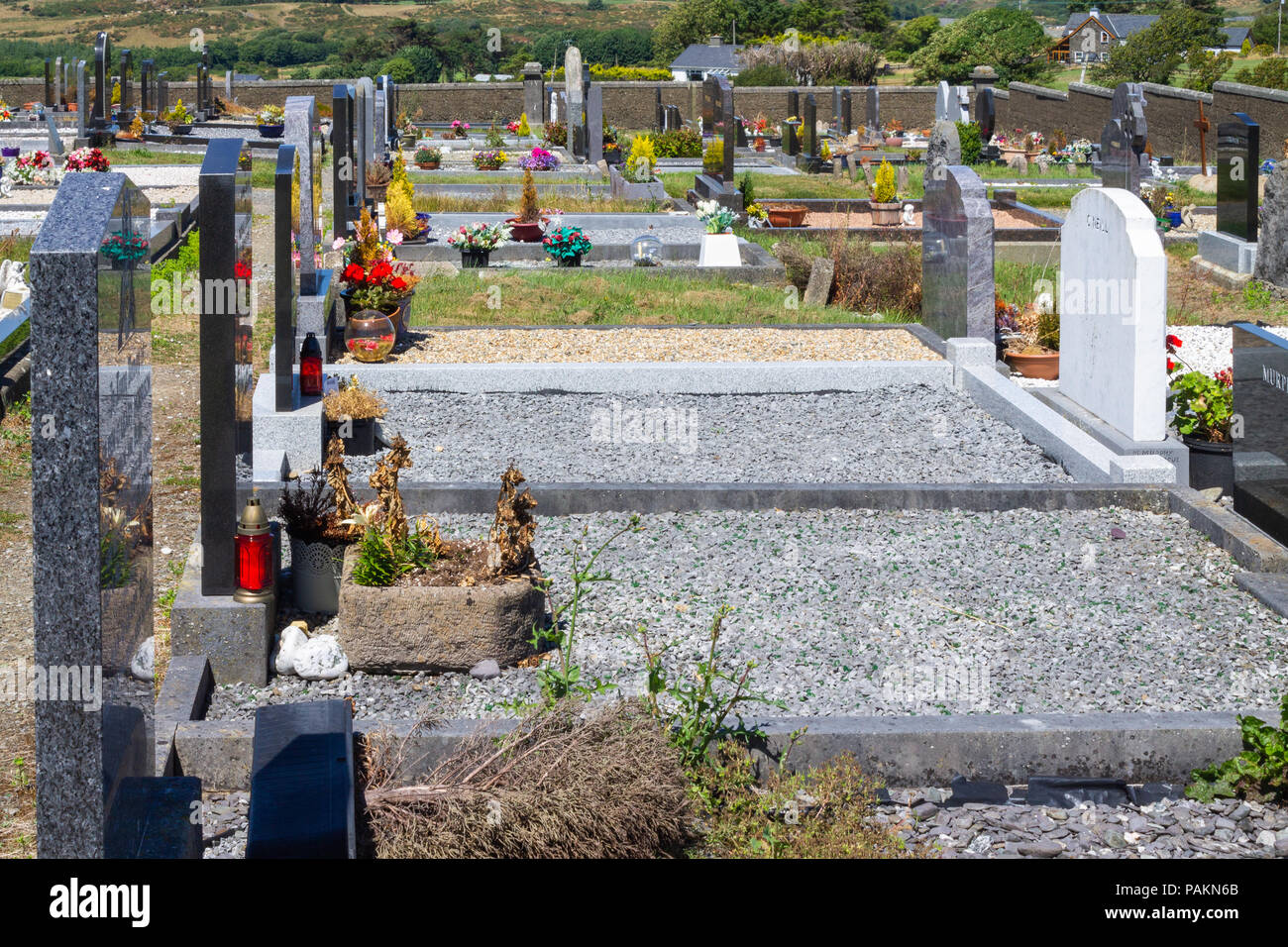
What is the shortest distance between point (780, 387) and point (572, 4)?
158 meters

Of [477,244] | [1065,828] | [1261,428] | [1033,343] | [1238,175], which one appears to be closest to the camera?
[1065,828]

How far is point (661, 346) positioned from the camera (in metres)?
11.6

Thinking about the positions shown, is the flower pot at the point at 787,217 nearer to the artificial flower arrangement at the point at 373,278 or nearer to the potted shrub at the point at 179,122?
the artificial flower arrangement at the point at 373,278

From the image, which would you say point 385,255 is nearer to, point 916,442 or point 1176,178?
point 916,442

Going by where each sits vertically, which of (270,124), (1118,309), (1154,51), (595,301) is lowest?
(595,301)

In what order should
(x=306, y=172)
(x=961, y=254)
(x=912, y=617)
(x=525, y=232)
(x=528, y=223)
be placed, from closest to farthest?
(x=912, y=617), (x=306, y=172), (x=961, y=254), (x=525, y=232), (x=528, y=223)

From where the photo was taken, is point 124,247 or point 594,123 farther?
point 594,123

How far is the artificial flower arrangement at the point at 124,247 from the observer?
3.03 m

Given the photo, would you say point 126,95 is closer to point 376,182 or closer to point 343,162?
point 376,182

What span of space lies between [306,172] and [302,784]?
23.1 feet

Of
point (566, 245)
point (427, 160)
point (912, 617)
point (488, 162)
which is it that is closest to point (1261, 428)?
point (912, 617)

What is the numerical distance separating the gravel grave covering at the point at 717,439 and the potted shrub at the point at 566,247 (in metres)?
5.14

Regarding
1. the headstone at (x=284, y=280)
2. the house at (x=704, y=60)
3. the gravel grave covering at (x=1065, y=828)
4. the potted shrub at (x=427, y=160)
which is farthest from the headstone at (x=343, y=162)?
the house at (x=704, y=60)

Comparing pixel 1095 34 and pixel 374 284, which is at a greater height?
pixel 1095 34
